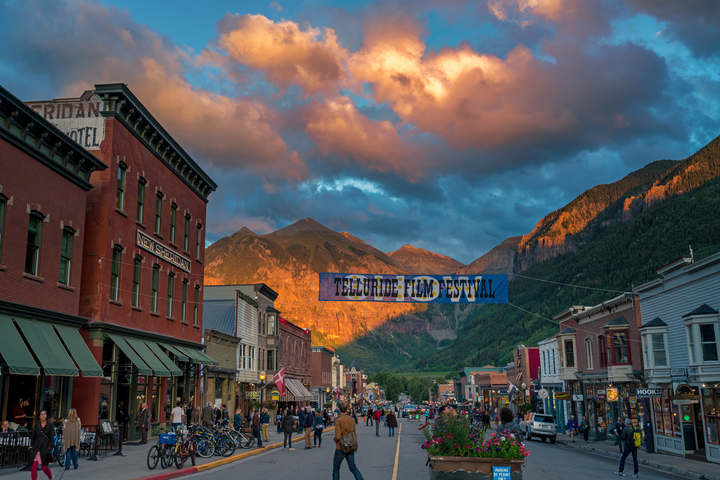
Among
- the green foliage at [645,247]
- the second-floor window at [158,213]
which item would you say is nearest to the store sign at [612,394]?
the second-floor window at [158,213]

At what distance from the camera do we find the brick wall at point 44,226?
65.5 feet

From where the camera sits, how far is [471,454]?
11.2 m

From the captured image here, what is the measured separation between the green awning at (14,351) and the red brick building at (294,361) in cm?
4330

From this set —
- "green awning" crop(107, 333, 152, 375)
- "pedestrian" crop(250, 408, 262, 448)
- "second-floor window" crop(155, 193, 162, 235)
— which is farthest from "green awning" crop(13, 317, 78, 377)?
"second-floor window" crop(155, 193, 162, 235)

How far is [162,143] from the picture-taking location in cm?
3225

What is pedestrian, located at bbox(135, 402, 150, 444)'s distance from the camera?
2736 cm

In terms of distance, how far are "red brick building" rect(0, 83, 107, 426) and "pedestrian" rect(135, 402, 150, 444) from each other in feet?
12.9

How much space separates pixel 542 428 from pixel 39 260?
33612mm

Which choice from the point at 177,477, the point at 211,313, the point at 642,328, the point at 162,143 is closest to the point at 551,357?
the point at 642,328

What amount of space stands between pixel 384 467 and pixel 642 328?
1897 centimetres

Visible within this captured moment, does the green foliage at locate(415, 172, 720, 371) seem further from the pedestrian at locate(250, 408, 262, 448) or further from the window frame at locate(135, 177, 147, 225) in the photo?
the window frame at locate(135, 177, 147, 225)

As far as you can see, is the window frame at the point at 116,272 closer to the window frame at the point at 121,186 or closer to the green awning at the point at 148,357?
the window frame at the point at 121,186

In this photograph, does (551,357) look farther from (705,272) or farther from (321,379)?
(321,379)

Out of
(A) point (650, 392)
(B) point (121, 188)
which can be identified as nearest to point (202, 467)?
(B) point (121, 188)
